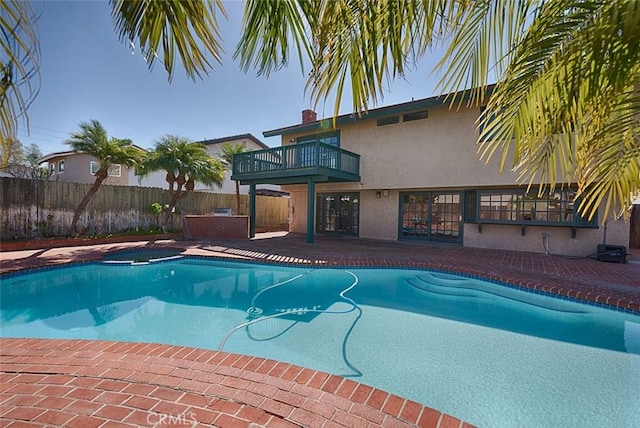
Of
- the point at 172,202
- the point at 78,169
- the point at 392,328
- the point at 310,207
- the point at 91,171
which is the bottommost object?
the point at 392,328

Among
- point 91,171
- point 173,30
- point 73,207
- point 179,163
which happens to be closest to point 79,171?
point 91,171

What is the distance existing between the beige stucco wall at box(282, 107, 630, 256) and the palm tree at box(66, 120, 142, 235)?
30.3 ft

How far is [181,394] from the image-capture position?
2.34 m

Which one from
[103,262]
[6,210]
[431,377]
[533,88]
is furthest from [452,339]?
[6,210]

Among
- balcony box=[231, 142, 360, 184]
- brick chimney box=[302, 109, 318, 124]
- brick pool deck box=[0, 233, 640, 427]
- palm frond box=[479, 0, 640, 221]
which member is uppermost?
brick chimney box=[302, 109, 318, 124]

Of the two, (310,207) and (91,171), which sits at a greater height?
(91,171)

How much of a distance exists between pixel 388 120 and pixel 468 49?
10842 mm

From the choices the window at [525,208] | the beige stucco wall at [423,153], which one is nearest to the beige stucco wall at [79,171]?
the beige stucco wall at [423,153]

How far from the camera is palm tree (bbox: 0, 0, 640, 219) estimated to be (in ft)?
5.02

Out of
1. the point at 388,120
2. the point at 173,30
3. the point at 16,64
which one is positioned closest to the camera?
the point at 16,64

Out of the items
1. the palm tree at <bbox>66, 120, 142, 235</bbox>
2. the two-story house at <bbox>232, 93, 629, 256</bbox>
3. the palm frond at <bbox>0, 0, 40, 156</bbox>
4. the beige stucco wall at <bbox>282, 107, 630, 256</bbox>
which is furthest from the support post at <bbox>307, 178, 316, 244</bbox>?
the palm frond at <bbox>0, 0, 40, 156</bbox>

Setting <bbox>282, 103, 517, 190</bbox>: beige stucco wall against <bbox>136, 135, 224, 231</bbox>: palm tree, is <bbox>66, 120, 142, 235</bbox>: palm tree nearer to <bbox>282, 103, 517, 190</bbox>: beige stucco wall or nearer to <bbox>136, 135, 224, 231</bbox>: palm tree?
<bbox>136, 135, 224, 231</bbox>: palm tree

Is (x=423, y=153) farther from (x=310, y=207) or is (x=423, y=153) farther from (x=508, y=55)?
(x=508, y=55)

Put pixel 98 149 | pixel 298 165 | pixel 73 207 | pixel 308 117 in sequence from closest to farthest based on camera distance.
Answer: pixel 98 149 < pixel 298 165 < pixel 73 207 < pixel 308 117
